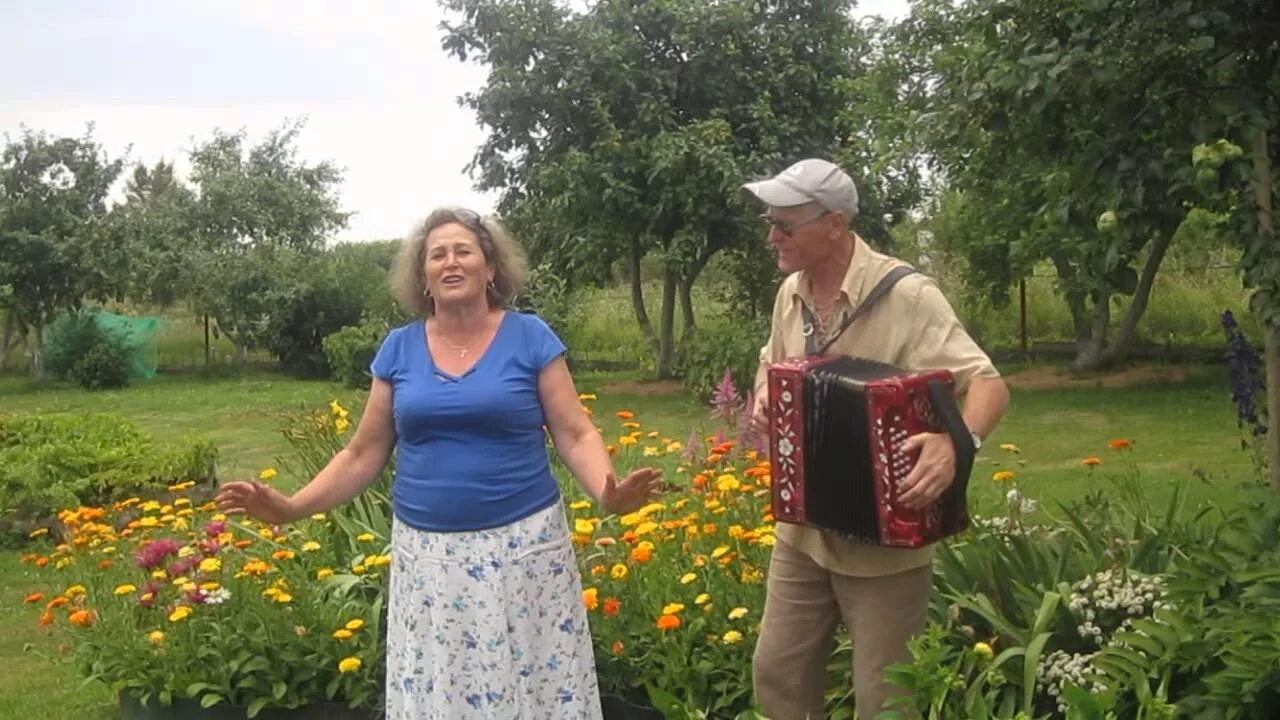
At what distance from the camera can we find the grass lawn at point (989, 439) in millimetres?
5953

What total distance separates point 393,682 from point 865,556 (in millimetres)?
1197

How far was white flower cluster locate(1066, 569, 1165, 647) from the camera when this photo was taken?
11.3 ft

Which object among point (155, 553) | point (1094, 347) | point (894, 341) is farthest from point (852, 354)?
point (1094, 347)

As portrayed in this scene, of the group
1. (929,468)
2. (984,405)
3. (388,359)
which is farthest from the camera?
(388,359)

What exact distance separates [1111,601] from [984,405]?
942mm

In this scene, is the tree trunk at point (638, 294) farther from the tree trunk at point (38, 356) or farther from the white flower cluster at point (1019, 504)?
the white flower cluster at point (1019, 504)

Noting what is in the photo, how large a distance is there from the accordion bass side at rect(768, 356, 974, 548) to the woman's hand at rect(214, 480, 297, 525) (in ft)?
3.98

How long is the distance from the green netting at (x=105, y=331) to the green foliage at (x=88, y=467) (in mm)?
14115

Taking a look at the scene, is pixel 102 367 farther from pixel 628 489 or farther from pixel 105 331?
pixel 628 489

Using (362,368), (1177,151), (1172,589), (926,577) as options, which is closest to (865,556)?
(926,577)

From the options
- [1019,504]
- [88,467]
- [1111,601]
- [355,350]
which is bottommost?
[88,467]

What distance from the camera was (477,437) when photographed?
3.18 meters

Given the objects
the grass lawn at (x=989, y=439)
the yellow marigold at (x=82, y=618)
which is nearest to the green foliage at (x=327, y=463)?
the yellow marigold at (x=82, y=618)

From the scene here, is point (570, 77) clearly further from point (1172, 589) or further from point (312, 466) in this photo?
point (1172, 589)
